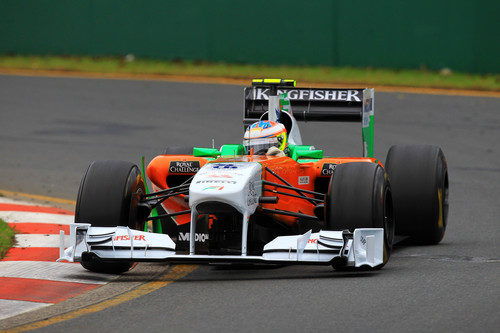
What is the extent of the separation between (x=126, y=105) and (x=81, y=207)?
1285 cm

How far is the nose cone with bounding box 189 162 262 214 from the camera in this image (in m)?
7.46

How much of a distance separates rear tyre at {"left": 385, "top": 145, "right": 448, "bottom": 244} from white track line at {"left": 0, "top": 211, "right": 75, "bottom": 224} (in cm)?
334

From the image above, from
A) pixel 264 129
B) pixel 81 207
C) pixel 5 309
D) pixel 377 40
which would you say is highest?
pixel 377 40

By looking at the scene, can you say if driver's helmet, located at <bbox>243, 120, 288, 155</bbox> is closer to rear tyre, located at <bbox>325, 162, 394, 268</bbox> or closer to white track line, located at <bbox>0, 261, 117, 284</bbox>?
rear tyre, located at <bbox>325, 162, 394, 268</bbox>

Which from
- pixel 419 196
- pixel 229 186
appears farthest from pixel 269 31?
pixel 229 186

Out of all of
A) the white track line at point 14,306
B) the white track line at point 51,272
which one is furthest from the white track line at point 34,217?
the white track line at point 14,306

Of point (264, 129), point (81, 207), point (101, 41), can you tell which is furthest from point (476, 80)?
point (81, 207)

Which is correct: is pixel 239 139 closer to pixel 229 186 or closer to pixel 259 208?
pixel 259 208

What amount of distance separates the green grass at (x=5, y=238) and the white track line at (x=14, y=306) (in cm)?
165

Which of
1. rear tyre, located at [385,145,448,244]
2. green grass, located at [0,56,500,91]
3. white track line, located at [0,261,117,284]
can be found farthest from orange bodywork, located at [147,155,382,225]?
green grass, located at [0,56,500,91]

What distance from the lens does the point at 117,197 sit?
793 cm

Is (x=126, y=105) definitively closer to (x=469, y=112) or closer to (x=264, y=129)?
(x=469, y=112)

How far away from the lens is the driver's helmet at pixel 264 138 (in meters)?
8.83

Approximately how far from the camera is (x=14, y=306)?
6.79 m
